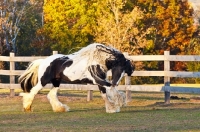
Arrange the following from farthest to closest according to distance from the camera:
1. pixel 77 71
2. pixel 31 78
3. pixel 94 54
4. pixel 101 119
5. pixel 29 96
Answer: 1. pixel 31 78
2. pixel 29 96
3. pixel 77 71
4. pixel 94 54
5. pixel 101 119

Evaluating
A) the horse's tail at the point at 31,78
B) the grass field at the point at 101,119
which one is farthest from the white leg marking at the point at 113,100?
the horse's tail at the point at 31,78

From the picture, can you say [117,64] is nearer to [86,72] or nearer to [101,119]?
[86,72]

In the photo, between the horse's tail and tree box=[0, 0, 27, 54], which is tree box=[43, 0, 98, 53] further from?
the horse's tail

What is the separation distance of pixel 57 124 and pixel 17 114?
2.33 m

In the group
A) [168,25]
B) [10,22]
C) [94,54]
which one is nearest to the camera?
[94,54]

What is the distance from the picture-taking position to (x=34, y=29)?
45.2 metres

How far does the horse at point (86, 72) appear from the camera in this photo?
505 inches

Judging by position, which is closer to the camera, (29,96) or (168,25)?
(29,96)

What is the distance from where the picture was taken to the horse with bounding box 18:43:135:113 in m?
12.8

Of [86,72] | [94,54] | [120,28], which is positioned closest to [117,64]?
[94,54]

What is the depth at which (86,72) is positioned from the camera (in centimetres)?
1305

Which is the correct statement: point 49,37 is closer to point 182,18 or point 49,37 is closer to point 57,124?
point 182,18

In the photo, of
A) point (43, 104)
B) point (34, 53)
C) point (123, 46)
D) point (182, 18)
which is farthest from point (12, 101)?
point (182, 18)

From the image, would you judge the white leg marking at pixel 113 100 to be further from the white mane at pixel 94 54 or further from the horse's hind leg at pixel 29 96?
the horse's hind leg at pixel 29 96
